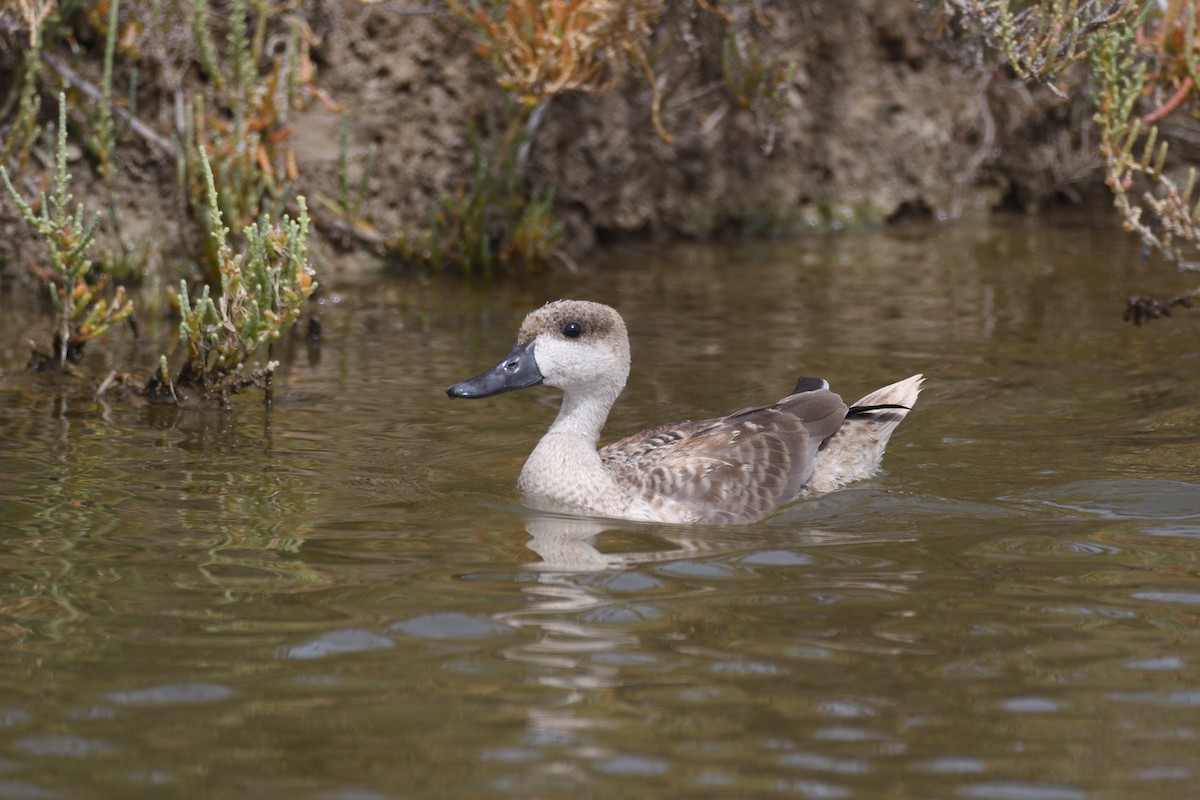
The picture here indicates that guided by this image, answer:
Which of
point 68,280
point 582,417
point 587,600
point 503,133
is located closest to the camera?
point 587,600

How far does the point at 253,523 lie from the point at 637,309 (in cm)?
532

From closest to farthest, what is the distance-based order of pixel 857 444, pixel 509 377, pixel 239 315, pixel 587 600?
1. pixel 587 600
2. pixel 509 377
3. pixel 857 444
4. pixel 239 315

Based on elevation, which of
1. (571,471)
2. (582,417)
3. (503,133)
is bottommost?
(571,471)

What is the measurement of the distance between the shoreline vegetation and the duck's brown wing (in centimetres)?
209

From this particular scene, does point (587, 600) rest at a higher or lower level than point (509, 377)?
lower

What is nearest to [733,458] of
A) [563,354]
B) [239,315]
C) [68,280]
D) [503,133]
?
[563,354]

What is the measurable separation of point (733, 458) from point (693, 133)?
8.07 metres

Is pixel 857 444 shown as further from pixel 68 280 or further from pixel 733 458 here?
pixel 68 280

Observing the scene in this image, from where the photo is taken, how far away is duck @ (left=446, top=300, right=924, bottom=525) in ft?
22.3

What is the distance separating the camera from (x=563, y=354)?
7016 mm

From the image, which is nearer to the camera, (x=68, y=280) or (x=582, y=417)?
(x=582, y=417)

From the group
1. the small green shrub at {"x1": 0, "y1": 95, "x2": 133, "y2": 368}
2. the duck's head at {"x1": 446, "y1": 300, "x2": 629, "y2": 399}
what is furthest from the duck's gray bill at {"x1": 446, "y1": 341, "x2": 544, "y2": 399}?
the small green shrub at {"x1": 0, "y1": 95, "x2": 133, "y2": 368}

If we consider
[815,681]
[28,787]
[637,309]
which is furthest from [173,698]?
[637,309]

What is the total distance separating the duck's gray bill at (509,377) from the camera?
22.6 ft
